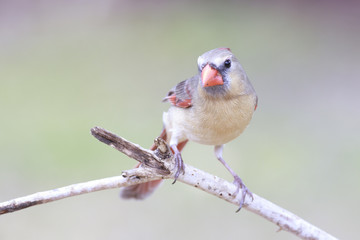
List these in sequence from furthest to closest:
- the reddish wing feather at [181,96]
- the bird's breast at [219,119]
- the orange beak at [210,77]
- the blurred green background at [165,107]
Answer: the blurred green background at [165,107] < the reddish wing feather at [181,96] < the bird's breast at [219,119] < the orange beak at [210,77]

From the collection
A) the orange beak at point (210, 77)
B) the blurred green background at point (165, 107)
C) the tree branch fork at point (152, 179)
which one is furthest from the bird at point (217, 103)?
the blurred green background at point (165, 107)

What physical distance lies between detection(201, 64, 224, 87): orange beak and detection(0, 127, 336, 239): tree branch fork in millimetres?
317

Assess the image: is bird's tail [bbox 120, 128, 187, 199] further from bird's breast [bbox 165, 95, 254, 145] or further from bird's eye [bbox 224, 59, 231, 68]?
bird's eye [bbox 224, 59, 231, 68]

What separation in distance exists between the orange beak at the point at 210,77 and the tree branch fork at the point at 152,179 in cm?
32

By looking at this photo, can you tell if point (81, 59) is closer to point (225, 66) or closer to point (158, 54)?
point (158, 54)

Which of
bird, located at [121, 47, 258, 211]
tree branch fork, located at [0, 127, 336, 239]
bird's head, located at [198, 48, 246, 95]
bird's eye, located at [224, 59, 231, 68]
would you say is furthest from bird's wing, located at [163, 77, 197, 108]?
tree branch fork, located at [0, 127, 336, 239]

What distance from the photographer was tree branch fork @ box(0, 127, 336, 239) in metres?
1.58

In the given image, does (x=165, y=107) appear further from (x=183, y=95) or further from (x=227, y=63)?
(x=227, y=63)

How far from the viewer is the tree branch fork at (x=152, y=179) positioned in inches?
62.0

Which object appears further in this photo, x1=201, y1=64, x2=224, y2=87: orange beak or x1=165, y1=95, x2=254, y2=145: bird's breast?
x1=165, y1=95, x2=254, y2=145: bird's breast

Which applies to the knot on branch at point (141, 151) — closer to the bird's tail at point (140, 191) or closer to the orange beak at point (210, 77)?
the orange beak at point (210, 77)

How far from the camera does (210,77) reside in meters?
1.89

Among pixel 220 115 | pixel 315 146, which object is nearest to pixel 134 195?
pixel 220 115

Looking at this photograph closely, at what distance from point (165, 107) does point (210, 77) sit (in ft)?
9.99
